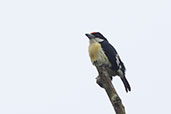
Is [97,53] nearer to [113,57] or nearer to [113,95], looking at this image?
[113,57]

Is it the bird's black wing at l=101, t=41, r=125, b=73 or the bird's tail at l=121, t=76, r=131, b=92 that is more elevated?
the bird's black wing at l=101, t=41, r=125, b=73

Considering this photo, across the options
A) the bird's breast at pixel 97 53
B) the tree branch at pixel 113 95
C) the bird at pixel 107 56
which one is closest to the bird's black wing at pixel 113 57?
the bird at pixel 107 56

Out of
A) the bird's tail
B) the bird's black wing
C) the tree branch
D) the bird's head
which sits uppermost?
the bird's head

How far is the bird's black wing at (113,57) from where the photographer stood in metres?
6.37

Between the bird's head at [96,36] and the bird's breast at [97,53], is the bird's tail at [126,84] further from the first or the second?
the bird's head at [96,36]

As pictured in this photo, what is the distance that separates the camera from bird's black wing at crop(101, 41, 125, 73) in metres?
6.37

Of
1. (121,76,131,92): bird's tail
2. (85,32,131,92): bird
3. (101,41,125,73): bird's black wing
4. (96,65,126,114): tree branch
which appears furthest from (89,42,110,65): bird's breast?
(96,65,126,114): tree branch

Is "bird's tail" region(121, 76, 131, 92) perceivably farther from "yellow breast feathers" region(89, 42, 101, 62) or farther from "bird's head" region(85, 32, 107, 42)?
"bird's head" region(85, 32, 107, 42)

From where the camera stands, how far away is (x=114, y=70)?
637cm

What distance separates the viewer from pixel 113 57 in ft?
21.2

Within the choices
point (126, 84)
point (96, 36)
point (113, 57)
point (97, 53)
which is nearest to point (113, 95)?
point (126, 84)

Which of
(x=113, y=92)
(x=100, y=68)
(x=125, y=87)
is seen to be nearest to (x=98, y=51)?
(x=125, y=87)

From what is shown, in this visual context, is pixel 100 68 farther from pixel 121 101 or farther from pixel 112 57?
pixel 112 57

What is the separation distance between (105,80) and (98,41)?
3.13 meters
